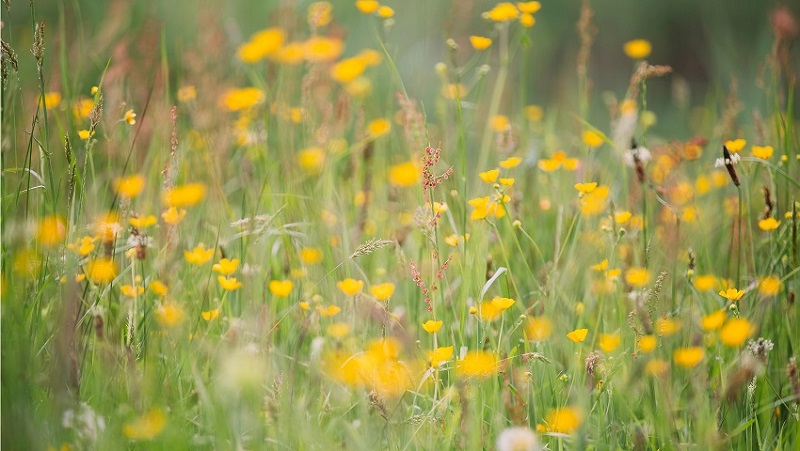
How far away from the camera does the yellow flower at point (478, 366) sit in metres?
1.29

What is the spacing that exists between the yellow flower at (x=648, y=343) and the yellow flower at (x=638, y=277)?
13 centimetres

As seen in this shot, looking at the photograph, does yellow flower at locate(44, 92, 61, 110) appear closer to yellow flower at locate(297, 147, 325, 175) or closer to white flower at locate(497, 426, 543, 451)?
yellow flower at locate(297, 147, 325, 175)

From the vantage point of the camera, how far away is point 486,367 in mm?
1292

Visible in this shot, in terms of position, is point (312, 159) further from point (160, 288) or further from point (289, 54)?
point (160, 288)

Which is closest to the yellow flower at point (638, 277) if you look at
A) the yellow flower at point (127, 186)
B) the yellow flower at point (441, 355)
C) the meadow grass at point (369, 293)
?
the meadow grass at point (369, 293)

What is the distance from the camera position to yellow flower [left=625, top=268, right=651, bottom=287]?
1.45 meters

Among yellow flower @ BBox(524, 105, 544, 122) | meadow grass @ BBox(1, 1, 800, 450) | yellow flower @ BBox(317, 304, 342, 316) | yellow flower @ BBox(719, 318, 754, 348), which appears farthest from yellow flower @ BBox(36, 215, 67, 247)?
yellow flower @ BBox(524, 105, 544, 122)

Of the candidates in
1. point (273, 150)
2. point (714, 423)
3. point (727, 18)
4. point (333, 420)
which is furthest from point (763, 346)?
point (727, 18)

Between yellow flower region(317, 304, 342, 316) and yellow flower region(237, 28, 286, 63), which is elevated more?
yellow flower region(237, 28, 286, 63)

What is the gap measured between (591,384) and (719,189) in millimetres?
1333

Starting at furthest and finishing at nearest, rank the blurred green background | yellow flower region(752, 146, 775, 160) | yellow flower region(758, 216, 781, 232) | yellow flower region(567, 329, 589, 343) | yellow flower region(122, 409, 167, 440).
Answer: the blurred green background
yellow flower region(752, 146, 775, 160)
yellow flower region(758, 216, 781, 232)
yellow flower region(567, 329, 589, 343)
yellow flower region(122, 409, 167, 440)

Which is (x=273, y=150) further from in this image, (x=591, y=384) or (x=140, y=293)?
(x=591, y=384)

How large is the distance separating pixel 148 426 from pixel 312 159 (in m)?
1.17

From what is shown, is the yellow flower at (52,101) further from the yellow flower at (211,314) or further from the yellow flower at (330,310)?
the yellow flower at (330,310)
